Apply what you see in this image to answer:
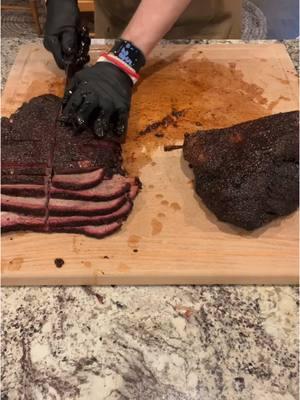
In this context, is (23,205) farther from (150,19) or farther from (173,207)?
(150,19)

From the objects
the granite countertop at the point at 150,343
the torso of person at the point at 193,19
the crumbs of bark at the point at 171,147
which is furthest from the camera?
the torso of person at the point at 193,19

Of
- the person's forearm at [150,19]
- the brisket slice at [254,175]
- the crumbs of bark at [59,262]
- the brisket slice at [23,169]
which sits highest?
the person's forearm at [150,19]

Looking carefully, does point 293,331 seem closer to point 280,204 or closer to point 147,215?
point 280,204

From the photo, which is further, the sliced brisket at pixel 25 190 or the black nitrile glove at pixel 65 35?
the black nitrile glove at pixel 65 35

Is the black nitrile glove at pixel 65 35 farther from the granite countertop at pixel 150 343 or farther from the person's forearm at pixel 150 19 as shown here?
the granite countertop at pixel 150 343

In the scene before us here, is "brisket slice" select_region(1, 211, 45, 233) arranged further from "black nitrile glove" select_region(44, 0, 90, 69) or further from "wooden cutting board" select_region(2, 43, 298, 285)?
"black nitrile glove" select_region(44, 0, 90, 69)

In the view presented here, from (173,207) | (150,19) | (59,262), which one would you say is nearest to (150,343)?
(59,262)

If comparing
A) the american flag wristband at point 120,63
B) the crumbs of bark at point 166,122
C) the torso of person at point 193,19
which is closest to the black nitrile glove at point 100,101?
the american flag wristband at point 120,63

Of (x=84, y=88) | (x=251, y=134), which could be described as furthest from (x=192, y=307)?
(x=84, y=88)

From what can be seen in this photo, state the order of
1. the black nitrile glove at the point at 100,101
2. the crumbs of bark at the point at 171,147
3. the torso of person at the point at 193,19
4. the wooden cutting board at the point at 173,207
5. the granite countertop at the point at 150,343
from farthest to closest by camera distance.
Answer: the torso of person at the point at 193,19 → the crumbs of bark at the point at 171,147 → the black nitrile glove at the point at 100,101 → the wooden cutting board at the point at 173,207 → the granite countertop at the point at 150,343
